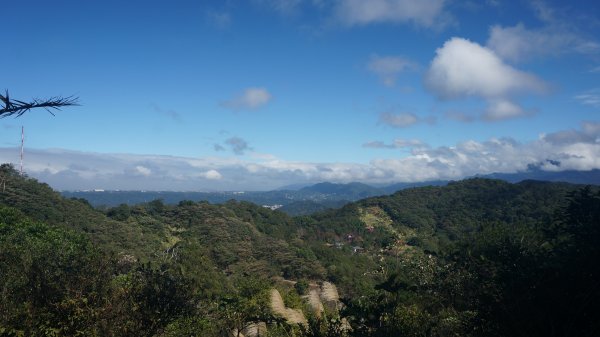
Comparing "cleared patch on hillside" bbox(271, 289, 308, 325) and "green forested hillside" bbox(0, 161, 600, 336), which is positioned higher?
"green forested hillside" bbox(0, 161, 600, 336)

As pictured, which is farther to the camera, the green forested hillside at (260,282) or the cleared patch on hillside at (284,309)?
the cleared patch on hillside at (284,309)

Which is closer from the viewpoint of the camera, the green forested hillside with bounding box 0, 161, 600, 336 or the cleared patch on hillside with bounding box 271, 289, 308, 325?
the green forested hillside with bounding box 0, 161, 600, 336

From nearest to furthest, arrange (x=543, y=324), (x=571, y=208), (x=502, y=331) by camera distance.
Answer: (x=543, y=324) → (x=502, y=331) → (x=571, y=208)

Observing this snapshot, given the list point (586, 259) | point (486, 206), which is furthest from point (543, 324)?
point (486, 206)

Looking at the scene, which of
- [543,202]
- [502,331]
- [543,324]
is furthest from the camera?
[543,202]

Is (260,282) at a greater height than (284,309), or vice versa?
(260,282)

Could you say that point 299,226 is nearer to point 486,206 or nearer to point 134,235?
point 486,206

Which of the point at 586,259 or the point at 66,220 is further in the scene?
the point at 66,220

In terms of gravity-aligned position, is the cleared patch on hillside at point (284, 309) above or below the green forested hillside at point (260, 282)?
below
